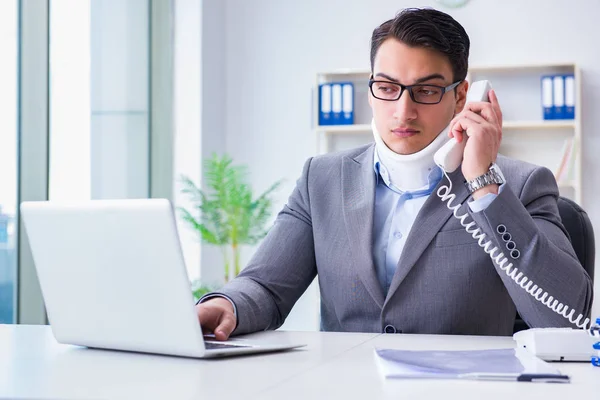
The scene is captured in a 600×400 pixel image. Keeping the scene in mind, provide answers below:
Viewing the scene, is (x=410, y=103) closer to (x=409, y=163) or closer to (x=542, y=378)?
(x=409, y=163)

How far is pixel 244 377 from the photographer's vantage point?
1065mm

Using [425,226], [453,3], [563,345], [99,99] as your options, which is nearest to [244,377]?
[563,345]

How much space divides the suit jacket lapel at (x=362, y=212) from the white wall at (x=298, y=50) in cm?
327

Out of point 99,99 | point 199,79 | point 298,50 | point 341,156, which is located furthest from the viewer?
point 298,50

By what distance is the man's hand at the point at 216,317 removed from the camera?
4.84 feet

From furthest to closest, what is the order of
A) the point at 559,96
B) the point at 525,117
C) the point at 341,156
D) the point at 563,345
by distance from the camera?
the point at 525,117
the point at 559,96
the point at 341,156
the point at 563,345

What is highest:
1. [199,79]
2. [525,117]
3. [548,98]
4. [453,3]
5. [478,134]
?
[453,3]

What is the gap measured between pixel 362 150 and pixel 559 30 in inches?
131

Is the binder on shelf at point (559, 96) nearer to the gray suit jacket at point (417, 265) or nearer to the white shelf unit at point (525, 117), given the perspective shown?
the white shelf unit at point (525, 117)

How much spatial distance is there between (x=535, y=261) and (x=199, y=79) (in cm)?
387

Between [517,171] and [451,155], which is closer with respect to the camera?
[451,155]

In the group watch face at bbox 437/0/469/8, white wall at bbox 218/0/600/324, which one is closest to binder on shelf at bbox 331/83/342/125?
white wall at bbox 218/0/600/324

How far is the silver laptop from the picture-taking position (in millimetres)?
1160

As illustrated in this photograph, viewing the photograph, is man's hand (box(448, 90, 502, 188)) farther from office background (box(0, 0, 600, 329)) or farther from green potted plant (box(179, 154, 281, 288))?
green potted plant (box(179, 154, 281, 288))
